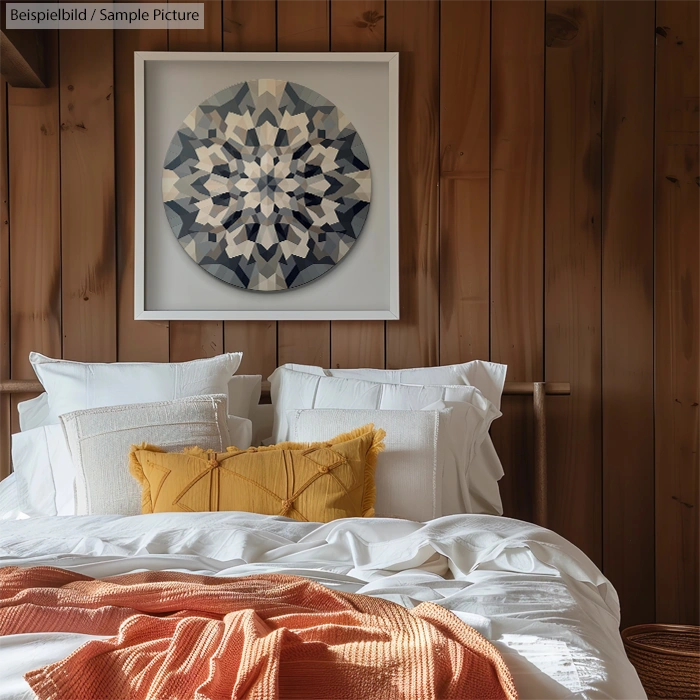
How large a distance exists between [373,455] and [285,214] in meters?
0.90

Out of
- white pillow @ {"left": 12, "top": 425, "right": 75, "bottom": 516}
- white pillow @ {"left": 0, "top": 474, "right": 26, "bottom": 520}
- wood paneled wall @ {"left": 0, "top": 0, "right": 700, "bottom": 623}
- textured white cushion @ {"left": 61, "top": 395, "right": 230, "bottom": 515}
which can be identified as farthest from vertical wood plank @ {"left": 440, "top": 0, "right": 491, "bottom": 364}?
white pillow @ {"left": 0, "top": 474, "right": 26, "bottom": 520}

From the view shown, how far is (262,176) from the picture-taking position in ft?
7.41

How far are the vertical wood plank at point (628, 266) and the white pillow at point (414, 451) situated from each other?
0.63 m

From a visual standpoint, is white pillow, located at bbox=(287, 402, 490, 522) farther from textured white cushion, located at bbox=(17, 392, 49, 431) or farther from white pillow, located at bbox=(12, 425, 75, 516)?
textured white cushion, located at bbox=(17, 392, 49, 431)

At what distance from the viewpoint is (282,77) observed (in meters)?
2.27

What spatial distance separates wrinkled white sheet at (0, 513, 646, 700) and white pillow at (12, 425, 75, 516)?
0.24 m

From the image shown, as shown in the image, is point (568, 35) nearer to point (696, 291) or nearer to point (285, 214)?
point (696, 291)

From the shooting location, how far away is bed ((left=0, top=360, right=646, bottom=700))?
897mm

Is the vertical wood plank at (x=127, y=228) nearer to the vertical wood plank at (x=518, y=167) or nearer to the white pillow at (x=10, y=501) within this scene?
the white pillow at (x=10, y=501)

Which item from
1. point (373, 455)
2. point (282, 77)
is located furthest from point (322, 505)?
point (282, 77)

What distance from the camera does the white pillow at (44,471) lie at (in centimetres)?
182

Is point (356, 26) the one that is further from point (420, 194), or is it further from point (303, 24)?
point (420, 194)

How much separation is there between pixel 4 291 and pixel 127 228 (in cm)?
43

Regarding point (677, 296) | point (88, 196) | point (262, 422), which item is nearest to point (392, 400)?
point (262, 422)
